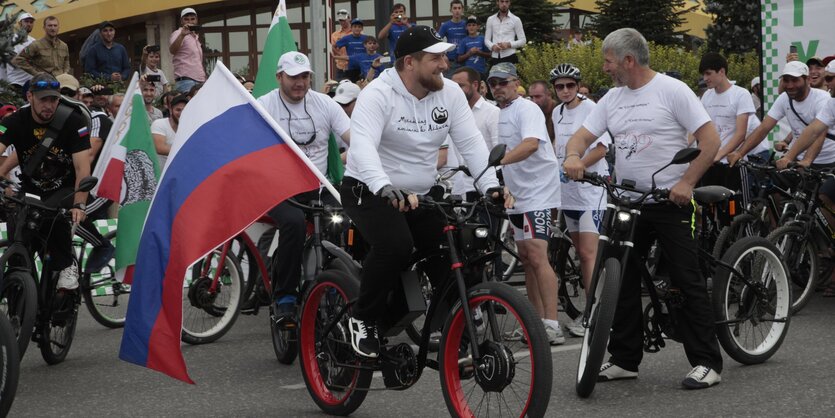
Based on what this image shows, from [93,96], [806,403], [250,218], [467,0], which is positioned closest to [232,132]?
[250,218]

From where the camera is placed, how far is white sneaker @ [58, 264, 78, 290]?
28.0 feet

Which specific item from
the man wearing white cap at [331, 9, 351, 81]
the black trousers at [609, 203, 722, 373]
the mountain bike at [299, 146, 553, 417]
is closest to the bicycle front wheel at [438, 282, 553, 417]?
the mountain bike at [299, 146, 553, 417]

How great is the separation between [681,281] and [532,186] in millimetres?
2175

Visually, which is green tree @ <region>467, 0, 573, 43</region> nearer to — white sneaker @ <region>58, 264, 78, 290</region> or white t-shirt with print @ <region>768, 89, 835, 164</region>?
white t-shirt with print @ <region>768, 89, 835, 164</region>

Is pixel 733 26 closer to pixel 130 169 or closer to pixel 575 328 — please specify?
pixel 575 328

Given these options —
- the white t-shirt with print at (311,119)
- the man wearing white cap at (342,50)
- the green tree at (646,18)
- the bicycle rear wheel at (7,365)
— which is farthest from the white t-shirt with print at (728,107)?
the green tree at (646,18)

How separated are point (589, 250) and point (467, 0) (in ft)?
93.8

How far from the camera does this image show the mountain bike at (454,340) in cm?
543

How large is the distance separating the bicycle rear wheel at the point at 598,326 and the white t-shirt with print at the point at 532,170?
2135mm

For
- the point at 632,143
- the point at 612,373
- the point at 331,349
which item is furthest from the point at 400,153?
the point at 612,373

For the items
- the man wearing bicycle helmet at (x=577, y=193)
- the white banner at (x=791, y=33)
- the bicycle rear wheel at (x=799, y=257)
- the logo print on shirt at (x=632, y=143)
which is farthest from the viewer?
the white banner at (x=791, y=33)

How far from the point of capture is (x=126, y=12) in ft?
121

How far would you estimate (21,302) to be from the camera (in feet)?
26.1

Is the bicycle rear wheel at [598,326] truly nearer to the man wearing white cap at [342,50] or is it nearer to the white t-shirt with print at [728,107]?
the white t-shirt with print at [728,107]
